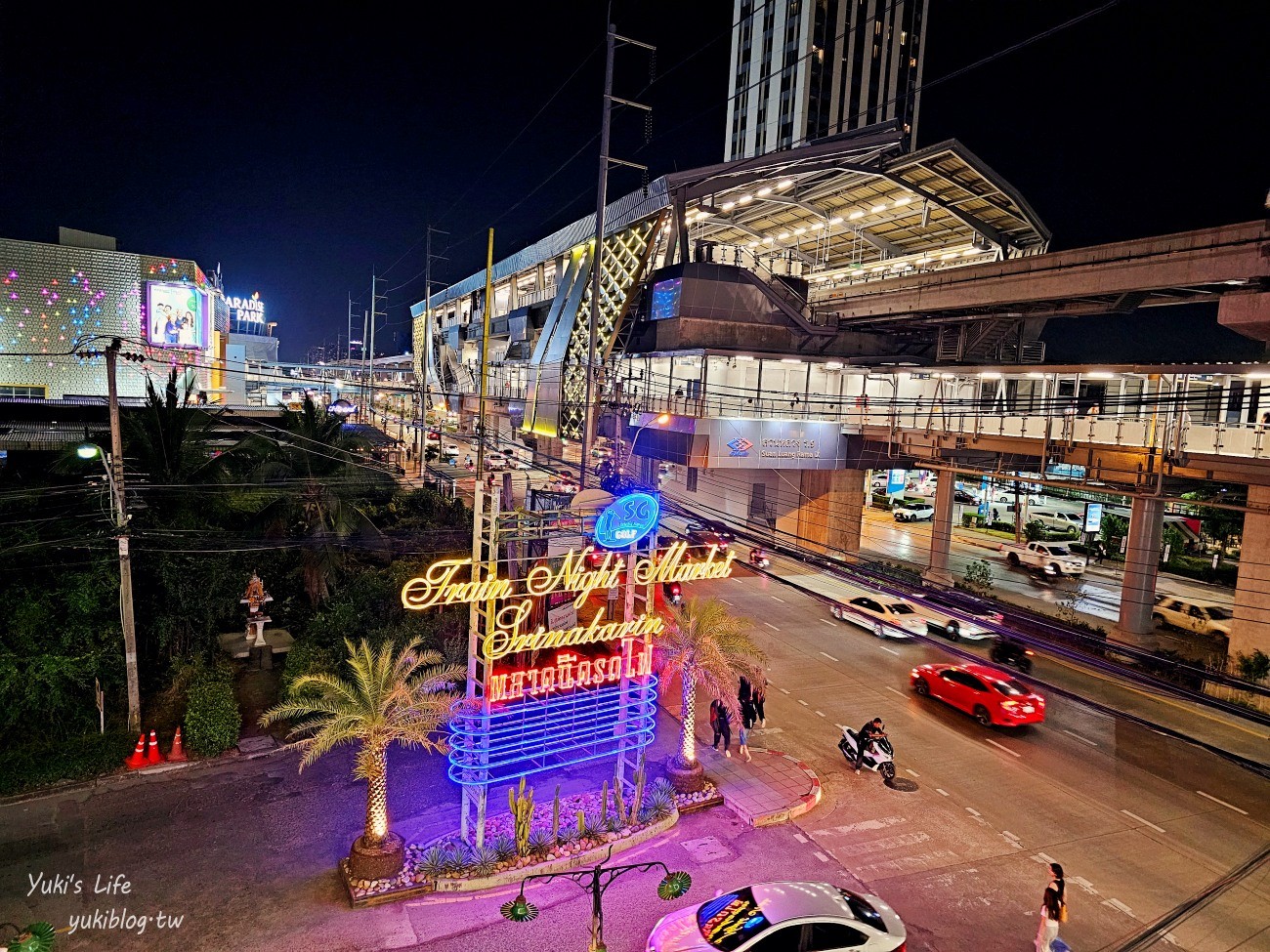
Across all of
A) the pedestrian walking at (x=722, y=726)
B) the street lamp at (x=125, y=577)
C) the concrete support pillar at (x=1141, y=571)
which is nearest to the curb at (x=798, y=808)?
the pedestrian walking at (x=722, y=726)

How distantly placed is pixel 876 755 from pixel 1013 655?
31.5 feet

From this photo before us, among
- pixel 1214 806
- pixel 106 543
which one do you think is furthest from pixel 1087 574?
pixel 106 543

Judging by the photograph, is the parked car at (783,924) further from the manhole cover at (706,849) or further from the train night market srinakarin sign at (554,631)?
the train night market srinakarin sign at (554,631)

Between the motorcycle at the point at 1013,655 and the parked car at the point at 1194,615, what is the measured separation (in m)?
6.71

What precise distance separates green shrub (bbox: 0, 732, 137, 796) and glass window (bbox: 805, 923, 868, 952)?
44.9ft

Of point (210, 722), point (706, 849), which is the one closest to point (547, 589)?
point (706, 849)

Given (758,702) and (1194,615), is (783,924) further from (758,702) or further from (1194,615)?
(1194,615)

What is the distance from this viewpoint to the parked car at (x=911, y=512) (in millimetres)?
50625

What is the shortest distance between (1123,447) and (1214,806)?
12.2 metres

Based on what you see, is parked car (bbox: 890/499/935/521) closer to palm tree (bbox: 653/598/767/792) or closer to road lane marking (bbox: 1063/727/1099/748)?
road lane marking (bbox: 1063/727/1099/748)

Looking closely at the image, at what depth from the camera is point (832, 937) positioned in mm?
9320

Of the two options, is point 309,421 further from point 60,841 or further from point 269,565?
point 60,841

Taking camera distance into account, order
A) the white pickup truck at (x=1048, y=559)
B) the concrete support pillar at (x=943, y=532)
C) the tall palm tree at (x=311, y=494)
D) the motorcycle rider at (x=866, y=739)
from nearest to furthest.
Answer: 1. the motorcycle rider at (x=866, y=739)
2. the tall palm tree at (x=311, y=494)
3. the concrete support pillar at (x=943, y=532)
4. the white pickup truck at (x=1048, y=559)

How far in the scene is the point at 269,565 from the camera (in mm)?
23203
